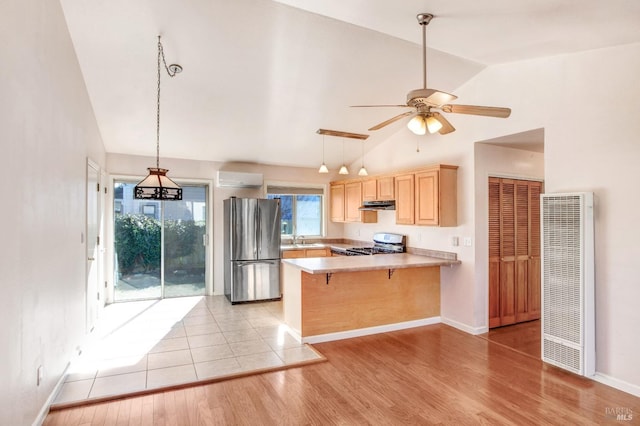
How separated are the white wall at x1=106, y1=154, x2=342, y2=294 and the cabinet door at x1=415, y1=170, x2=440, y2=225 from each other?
286 cm

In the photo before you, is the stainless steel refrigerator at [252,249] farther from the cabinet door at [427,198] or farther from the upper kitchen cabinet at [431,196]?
the cabinet door at [427,198]

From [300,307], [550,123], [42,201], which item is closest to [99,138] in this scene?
[42,201]

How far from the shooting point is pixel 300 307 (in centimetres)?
407

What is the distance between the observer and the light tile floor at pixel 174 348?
10.1 ft

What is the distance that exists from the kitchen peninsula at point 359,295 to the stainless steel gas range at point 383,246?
2.10 ft

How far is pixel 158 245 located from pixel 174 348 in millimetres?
2727

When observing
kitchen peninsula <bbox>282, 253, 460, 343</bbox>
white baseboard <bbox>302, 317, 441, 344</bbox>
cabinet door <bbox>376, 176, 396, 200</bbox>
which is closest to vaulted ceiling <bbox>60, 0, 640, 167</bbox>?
cabinet door <bbox>376, 176, 396, 200</bbox>

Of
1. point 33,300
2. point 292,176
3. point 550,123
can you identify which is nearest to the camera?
point 33,300

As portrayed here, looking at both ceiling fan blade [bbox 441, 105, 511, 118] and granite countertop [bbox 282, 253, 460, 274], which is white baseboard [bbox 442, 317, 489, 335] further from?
ceiling fan blade [bbox 441, 105, 511, 118]

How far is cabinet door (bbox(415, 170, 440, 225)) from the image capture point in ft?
14.8

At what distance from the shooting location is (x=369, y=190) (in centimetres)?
600

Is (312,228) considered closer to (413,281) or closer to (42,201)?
(413,281)

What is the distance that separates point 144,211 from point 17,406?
432 centimetres

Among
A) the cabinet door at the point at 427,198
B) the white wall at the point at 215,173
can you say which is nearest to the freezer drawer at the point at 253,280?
the white wall at the point at 215,173
